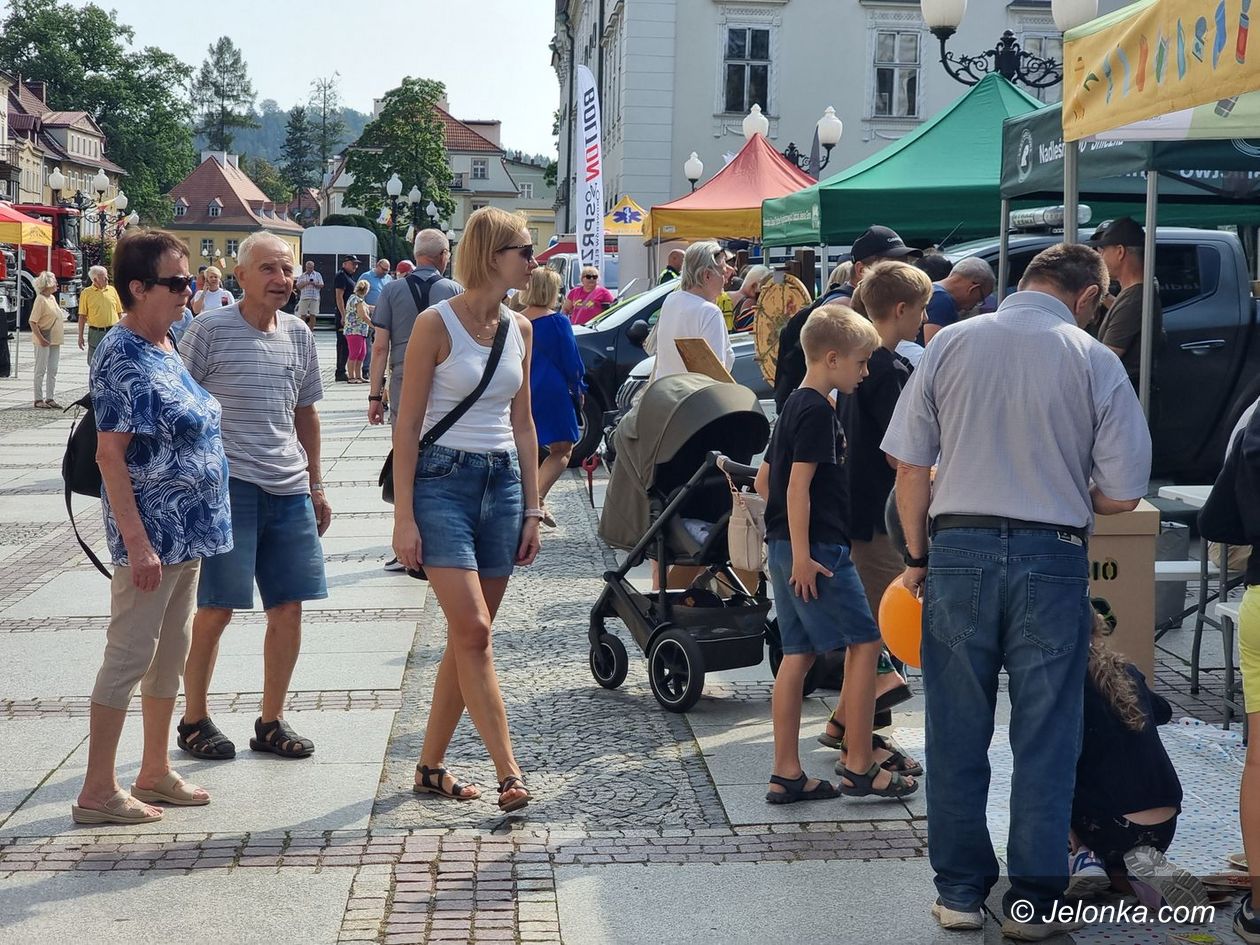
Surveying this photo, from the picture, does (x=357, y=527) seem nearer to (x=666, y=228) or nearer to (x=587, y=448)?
(x=587, y=448)

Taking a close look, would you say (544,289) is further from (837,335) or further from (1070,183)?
(837,335)

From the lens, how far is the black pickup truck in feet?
37.2

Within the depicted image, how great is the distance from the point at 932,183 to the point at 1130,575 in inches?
241

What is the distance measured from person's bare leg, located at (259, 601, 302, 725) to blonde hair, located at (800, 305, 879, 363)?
6.79 feet

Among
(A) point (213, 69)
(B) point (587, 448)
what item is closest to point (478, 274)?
(B) point (587, 448)

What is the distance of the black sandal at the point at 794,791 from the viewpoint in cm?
512

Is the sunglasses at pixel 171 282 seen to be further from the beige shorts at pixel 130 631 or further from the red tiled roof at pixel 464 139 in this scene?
the red tiled roof at pixel 464 139

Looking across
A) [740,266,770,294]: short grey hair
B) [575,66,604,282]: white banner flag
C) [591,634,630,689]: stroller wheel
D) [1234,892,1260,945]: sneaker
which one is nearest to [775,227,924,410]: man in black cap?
[591,634,630,689]: stroller wheel

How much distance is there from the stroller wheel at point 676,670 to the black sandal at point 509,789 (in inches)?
53.1

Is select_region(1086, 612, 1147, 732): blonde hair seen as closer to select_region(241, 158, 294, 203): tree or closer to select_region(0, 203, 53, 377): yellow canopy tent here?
select_region(0, 203, 53, 377): yellow canopy tent

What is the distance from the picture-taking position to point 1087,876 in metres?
4.26

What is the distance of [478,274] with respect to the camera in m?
4.94

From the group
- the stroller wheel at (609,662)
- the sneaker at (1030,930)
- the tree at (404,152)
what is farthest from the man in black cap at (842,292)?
the tree at (404,152)

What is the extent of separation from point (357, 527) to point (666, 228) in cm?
715
